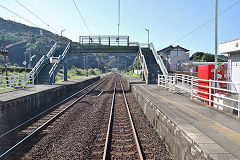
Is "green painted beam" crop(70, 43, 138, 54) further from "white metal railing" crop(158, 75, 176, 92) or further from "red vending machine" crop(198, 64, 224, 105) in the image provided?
"red vending machine" crop(198, 64, 224, 105)

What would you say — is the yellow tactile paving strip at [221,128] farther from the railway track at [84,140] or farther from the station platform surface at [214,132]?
the railway track at [84,140]

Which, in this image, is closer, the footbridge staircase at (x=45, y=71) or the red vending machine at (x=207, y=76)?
the red vending machine at (x=207, y=76)

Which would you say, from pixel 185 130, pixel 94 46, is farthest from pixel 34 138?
pixel 94 46

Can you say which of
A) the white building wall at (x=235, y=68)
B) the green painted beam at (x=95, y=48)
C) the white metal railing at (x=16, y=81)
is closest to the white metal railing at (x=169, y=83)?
the white building wall at (x=235, y=68)

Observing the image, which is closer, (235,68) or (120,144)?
(120,144)

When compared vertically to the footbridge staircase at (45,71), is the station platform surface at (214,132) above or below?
below

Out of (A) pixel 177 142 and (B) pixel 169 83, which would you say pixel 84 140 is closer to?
(A) pixel 177 142

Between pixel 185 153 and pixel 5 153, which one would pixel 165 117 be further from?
pixel 5 153

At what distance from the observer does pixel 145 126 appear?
8117 millimetres

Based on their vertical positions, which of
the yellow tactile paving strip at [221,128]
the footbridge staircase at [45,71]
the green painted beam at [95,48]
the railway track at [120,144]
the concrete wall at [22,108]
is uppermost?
the green painted beam at [95,48]

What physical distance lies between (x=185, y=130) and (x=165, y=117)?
1.59 metres

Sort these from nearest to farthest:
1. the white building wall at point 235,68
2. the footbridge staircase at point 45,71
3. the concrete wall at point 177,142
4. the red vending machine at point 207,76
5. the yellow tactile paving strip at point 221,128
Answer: the concrete wall at point 177,142 → the yellow tactile paving strip at point 221,128 → the red vending machine at point 207,76 → the white building wall at point 235,68 → the footbridge staircase at point 45,71

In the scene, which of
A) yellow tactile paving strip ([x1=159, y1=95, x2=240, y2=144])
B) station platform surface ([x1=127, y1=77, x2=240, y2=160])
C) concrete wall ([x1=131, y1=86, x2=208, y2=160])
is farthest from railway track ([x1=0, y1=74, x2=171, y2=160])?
yellow tactile paving strip ([x1=159, y1=95, x2=240, y2=144])

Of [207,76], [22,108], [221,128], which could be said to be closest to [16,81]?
[22,108]
